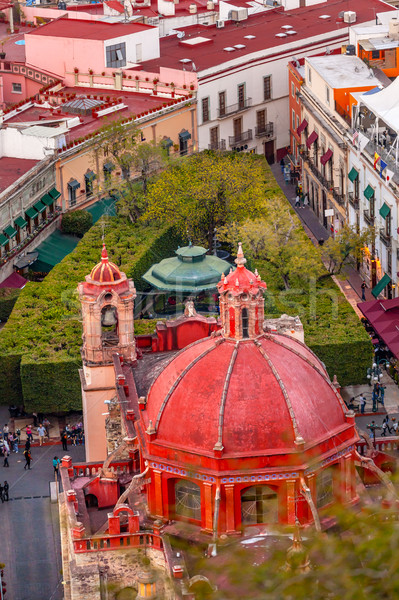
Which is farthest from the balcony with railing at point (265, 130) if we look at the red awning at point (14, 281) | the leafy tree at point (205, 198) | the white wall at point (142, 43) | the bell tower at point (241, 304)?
the bell tower at point (241, 304)

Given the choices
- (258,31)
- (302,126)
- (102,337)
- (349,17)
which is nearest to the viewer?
(102,337)

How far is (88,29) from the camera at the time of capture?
160375 millimetres

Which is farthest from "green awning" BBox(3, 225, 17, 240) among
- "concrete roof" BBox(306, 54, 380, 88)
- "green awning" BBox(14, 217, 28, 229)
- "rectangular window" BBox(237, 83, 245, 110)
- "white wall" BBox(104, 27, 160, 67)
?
"rectangular window" BBox(237, 83, 245, 110)

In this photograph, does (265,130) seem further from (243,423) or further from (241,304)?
(243,423)

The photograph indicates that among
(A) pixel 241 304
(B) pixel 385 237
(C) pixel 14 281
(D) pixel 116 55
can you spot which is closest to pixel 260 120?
(D) pixel 116 55

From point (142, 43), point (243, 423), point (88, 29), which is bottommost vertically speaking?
point (142, 43)

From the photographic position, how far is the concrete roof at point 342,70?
5438 inches

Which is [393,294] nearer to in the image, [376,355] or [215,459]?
[376,355]

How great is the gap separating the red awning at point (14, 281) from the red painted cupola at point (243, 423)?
53165 millimetres

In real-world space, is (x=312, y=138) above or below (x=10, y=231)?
above

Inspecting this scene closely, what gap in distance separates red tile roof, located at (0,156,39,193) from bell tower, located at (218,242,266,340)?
59.1 meters

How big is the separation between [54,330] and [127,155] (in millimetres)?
29040

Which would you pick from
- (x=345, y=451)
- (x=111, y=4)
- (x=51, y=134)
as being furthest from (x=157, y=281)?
(x=111, y=4)

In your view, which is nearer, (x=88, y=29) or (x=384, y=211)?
(x=384, y=211)
